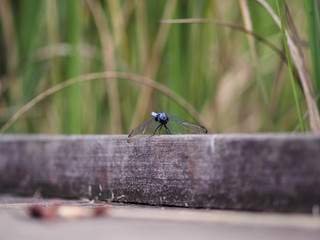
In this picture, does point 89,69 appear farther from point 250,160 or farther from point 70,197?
point 250,160

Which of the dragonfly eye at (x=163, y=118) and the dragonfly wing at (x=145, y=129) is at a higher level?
the dragonfly eye at (x=163, y=118)

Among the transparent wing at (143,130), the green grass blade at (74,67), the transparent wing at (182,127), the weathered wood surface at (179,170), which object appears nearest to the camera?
the weathered wood surface at (179,170)

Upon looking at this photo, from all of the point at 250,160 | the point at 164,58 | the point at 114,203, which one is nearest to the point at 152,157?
the point at 114,203

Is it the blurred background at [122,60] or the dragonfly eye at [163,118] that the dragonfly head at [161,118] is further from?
the blurred background at [122,60]

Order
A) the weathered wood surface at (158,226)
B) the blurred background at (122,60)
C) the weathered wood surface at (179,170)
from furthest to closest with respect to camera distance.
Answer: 1. the blurred background at (122,60)
2. the weathered wood surface at (179,170)
3. the weathered wood surface at (158,226)

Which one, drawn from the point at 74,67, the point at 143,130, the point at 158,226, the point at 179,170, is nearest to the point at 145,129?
the point at 143,130

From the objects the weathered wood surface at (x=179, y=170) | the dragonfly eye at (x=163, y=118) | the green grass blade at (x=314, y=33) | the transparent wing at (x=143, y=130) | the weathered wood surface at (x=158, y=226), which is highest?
the green grass blade at (x=314, y=33)

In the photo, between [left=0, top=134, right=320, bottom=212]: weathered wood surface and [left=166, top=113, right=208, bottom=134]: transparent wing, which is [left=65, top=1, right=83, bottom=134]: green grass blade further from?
[left=166, top=113, right=208, bottom=134]: transparent wing

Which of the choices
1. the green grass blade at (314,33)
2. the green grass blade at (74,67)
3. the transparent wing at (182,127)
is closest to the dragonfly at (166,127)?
the transparent wing at (182,127)
